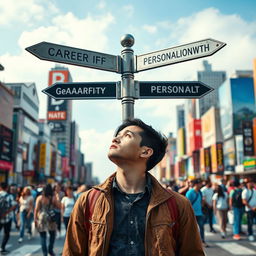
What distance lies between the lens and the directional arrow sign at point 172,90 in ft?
14.4

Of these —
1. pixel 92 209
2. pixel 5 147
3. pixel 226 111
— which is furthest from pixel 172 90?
pixel 226 111

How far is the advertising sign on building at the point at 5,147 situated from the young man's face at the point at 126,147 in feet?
128

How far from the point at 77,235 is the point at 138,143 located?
842mm

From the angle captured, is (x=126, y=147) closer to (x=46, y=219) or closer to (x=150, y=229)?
(x=150, y=229)

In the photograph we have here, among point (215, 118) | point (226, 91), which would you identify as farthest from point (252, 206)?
point (215, 118)

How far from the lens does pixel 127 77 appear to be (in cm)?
427

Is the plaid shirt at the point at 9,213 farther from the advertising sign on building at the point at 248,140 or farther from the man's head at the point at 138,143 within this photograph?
the advertising sign on building at the point at 248,140

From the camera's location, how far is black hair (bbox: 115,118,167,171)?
2.69 meters

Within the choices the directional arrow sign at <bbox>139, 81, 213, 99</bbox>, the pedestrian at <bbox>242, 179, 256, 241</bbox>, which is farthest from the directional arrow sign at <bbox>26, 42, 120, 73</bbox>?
the pedestrian at <bbox>242, 179, 256, 241</bbox>

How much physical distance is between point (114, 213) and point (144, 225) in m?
0.24

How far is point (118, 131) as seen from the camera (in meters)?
2.76

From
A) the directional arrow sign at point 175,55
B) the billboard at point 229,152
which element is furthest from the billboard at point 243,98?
the directional arrow sign at point 175,55

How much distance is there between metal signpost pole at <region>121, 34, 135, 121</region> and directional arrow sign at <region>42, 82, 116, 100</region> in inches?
7.7

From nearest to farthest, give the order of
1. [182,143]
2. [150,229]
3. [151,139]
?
[150,229]
[151,139]
[182,143]
